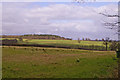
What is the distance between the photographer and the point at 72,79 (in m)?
15.2

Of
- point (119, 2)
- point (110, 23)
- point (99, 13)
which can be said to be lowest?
point (110, 23)

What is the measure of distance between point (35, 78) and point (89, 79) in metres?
5.08

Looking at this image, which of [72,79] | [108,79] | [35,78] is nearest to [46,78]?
[35,78]

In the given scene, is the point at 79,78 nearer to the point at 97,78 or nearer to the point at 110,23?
the point at 97,78

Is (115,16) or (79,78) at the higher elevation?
(115,16)

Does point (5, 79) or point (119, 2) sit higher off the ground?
point (119, 2)

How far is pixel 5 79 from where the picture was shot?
585 inches

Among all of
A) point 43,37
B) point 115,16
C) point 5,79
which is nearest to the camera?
point 115,16

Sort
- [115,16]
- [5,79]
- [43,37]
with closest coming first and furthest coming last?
[115,16]
[5,79]
[43,37]

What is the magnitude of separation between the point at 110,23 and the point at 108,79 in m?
5.20

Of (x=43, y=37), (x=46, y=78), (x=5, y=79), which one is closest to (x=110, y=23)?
(x=46, y=78)

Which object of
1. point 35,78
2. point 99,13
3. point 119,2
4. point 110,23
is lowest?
point 35,78

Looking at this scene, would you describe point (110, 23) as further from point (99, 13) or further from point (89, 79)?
point (89, 79)

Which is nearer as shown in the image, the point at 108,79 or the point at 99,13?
the point at 99,13
